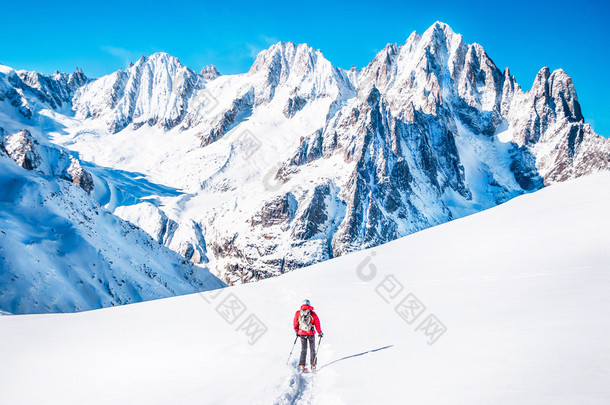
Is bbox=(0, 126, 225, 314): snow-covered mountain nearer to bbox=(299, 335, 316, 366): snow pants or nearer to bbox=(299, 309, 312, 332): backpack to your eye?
bbox=(299, 309, 312, 332): backpack

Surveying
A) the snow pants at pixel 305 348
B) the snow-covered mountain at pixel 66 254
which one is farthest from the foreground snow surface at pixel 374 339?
the snow-covered mountain at pixel 66 254

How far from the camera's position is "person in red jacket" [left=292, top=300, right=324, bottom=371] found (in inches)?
430

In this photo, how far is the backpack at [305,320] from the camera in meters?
11.3

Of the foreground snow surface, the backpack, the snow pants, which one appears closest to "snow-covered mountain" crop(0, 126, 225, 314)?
the foreground snow surface

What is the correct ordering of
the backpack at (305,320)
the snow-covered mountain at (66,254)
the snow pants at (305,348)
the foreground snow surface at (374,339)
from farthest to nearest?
the snow-covered mountain at (66,254), the backpack at (305,320), the snow pants at (305,348), the foreground snow surface at (374,339)

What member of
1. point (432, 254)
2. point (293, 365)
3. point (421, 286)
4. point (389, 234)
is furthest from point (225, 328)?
point (389, 234)

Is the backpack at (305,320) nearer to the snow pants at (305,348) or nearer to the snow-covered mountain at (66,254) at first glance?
the snow pants at (305,348)

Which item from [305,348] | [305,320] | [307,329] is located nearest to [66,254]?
[305,320]

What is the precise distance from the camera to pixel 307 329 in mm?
11234

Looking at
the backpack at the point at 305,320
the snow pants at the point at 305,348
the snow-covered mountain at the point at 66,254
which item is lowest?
the snow pants at the point at 305,348

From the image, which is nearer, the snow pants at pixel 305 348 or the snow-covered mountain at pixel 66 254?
the snow pants at pixel 305 348

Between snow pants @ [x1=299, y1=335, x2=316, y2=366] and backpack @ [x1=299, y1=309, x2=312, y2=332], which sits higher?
backpack @ [x1=299, y1=309, x2=312, y2=332]

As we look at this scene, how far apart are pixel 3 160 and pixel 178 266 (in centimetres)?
3356

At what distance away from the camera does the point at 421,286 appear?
1856cm
